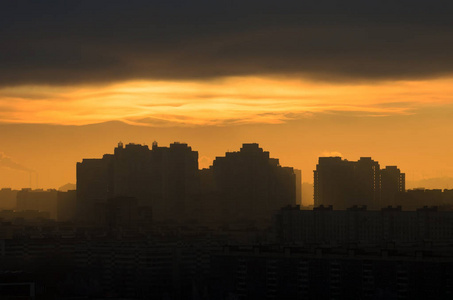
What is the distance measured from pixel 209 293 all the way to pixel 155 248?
20315mm

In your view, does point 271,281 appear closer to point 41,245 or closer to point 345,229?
point 41,245

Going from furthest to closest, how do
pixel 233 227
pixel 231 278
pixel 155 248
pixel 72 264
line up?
pixel 233 227 < pixel 72 264 < pixel 155 248 < pixel 231 278

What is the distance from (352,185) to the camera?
640 ft

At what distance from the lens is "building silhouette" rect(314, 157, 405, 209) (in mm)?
193625

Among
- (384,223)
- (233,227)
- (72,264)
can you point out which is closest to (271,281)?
(72,264)

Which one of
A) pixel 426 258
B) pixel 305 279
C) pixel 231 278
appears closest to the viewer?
pixel 426 258

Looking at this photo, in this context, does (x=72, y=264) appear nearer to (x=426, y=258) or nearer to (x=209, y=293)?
(x=209, y=293)

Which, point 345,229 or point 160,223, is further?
point 160,223

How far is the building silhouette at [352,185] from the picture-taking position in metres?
194

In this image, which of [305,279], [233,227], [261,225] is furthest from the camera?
[261,225]

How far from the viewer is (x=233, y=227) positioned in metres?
164

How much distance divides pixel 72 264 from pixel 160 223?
189 feet

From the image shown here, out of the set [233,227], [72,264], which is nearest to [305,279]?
[72,264]

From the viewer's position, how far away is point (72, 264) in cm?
12125
